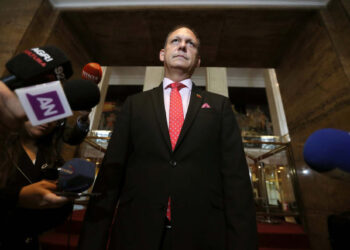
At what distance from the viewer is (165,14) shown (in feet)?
8.61

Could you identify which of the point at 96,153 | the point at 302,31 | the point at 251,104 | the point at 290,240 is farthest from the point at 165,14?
the point at 251,104

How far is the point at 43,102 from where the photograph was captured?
0.54 meters

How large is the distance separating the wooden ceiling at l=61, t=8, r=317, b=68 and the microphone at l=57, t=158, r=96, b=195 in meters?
2.44

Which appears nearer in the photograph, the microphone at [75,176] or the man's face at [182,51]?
the microphone at [75,176]

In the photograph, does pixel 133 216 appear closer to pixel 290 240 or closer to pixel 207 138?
pixel 207 138

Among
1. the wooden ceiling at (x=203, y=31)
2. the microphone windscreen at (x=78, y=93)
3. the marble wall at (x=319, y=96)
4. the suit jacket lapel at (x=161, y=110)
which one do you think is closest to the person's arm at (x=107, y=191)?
the suit jacket lapel at (x=161, y=110)

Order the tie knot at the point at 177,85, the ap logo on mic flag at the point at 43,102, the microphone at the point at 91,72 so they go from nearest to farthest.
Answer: the ap logo on mic flag at the point at 43,102 → the microphone at the point at 91,72 → the tie knot at the point at 177,85

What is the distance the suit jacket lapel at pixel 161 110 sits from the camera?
46.9 inches

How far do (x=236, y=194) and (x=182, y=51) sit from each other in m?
1.12

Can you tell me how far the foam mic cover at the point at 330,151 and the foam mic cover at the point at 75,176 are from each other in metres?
1.00

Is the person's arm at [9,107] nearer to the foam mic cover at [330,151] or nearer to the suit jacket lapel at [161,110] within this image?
the suit jacket lapel at [161,110]

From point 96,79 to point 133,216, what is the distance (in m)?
0.96

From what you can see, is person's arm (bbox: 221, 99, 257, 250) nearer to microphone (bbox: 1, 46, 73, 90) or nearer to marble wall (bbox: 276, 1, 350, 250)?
microphone (bbox: 1, 46, 73, 90)

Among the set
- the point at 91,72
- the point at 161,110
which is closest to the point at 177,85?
the point at 161,110
